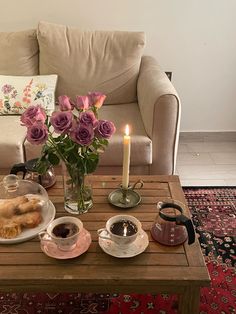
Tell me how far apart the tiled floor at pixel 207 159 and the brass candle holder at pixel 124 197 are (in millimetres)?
970

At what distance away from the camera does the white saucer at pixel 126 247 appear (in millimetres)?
990

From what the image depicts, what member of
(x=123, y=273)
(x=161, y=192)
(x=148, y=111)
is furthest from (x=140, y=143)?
(x=123, y=273)

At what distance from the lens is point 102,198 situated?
1.27m

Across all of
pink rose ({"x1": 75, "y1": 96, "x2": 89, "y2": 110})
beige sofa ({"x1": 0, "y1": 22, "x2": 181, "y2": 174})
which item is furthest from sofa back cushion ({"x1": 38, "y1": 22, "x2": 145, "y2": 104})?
pink rose ({"x1": 75, "y1": 96, "x2": 89, "y2": 110})

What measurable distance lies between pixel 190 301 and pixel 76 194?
0.50 meters

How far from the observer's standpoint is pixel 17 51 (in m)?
2.18

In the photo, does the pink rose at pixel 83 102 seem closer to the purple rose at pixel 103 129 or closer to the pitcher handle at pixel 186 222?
the purple rose at pixel 103 129

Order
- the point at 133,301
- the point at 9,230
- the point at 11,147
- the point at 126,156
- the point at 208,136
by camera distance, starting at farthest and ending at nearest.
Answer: the point at 208,136 → the point at 11,147 → the point at 133,301 → the point at 126,156 → the point at 9,230

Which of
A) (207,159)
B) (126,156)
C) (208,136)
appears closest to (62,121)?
(126,156)

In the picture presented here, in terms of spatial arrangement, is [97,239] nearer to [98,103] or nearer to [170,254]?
[170,254]

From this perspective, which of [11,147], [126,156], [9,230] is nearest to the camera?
[9,230]

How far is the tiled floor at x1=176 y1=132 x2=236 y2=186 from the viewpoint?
2.23 metres

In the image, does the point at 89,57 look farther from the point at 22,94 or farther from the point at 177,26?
the point at 177,26

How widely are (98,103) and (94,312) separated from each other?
2.64 ft
